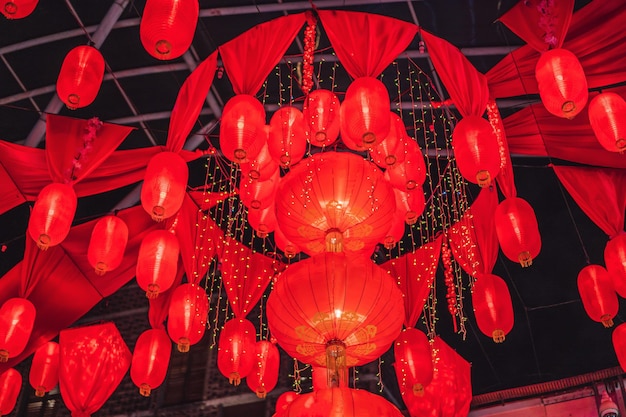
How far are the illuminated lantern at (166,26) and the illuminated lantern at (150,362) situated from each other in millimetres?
2676

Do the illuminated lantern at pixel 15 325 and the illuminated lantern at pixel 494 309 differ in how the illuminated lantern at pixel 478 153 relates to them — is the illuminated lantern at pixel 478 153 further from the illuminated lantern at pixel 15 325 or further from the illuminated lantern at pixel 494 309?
the illuminated lantern at pixel 15 325

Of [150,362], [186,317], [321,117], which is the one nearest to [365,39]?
[321,117]

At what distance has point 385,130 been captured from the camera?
4.29m

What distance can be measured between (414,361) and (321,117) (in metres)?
1.94

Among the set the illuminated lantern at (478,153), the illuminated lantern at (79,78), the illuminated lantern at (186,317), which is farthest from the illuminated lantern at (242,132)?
the illuminated lantern at (186,317)

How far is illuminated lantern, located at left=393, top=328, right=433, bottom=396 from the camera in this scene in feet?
17.1

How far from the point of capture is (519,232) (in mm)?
4871

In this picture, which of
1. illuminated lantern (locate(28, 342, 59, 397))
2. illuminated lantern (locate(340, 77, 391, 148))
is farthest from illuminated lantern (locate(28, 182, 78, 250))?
illuminated lantern (locate(340, 77, 391, 148))

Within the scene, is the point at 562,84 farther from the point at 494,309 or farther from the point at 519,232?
the point at 494,309

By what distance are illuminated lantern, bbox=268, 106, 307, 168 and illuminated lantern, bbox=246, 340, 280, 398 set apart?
1.79 m

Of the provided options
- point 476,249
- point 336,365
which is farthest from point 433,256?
point 336,365

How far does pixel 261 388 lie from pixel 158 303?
128 cm

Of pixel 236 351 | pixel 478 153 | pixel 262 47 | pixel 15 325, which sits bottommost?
pixel 236 351

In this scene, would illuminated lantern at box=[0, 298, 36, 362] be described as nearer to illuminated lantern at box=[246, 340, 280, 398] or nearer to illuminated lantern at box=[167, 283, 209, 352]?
illuminated lantern at box=[167, 283, 209, 352]
